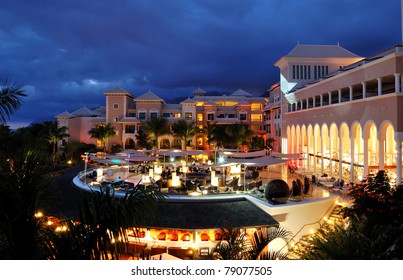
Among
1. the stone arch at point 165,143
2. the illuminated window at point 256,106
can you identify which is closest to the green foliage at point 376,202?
the stone arch at point 165,143

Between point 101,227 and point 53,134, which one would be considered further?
point 53,134

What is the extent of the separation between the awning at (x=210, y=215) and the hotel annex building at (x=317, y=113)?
8688 millimetres

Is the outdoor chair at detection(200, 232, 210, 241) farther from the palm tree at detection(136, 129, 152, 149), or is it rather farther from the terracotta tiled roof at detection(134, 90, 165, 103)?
the terracotta tiled roof at detection(134, 90, 165, 103)

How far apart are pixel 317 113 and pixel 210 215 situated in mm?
17550

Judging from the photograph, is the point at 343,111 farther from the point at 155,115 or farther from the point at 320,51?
the point at 155,115

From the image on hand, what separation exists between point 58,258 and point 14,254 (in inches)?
31.6

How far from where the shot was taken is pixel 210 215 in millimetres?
13703

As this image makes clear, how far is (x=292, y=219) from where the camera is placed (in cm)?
1424

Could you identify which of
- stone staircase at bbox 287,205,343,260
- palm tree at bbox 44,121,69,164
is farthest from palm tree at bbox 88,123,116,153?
stone staircase at bbox 287,205,343,260

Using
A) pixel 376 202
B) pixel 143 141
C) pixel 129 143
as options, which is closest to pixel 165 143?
pixel 143 141

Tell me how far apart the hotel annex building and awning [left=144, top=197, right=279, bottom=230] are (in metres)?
8.69

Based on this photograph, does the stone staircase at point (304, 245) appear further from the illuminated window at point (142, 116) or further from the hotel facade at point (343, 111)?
the illuminated window at point (142, 116)

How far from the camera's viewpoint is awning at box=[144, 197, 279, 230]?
1314cm

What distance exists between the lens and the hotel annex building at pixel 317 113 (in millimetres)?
18469
